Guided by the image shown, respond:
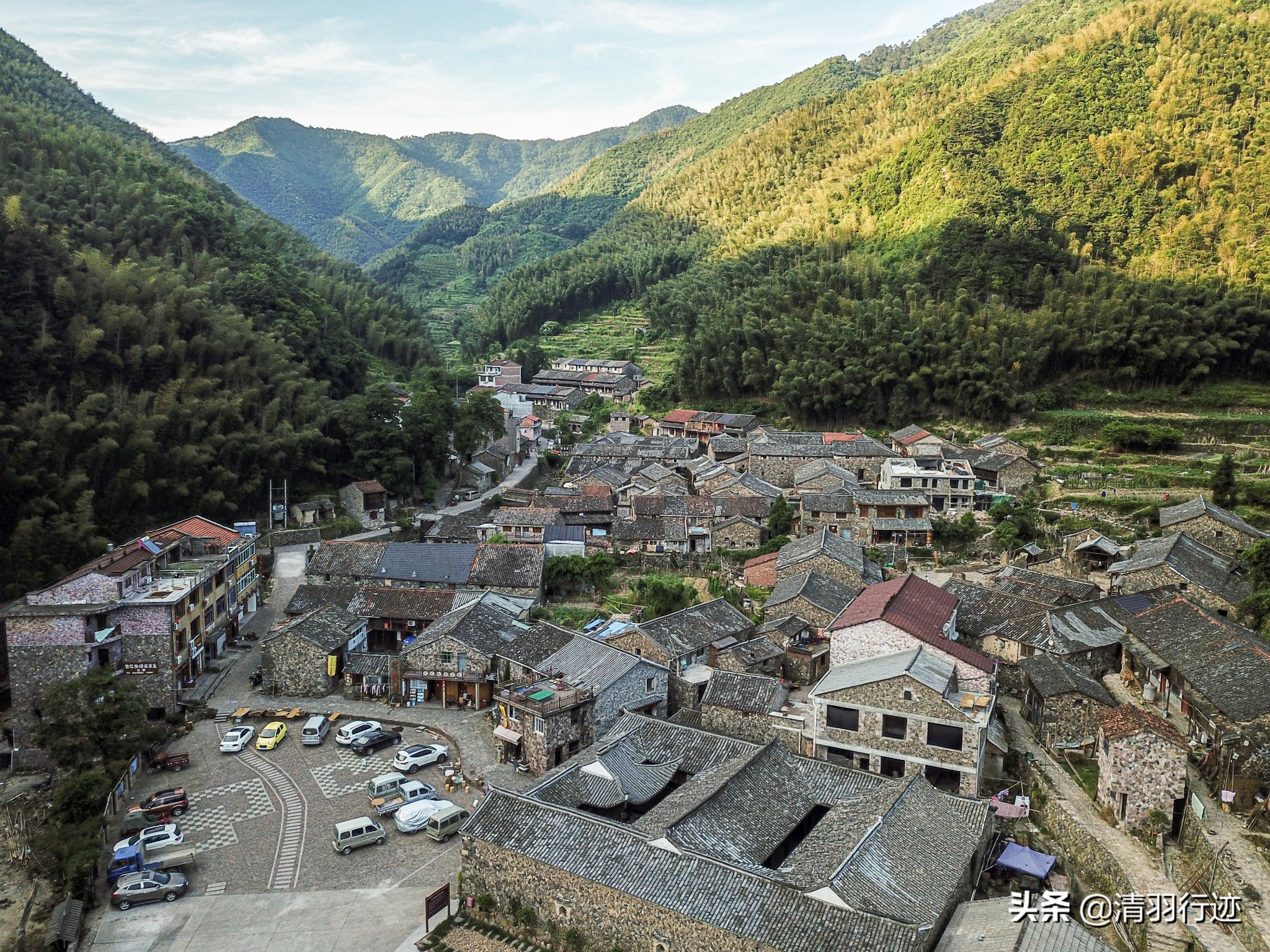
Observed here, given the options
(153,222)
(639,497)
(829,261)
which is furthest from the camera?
(829,261)

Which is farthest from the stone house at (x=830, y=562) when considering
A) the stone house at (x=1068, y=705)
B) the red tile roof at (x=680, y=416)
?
the red tile roof at (x=680, y=416)

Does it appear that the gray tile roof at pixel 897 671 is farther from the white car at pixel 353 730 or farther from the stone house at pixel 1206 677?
the white car at pixel 353 730

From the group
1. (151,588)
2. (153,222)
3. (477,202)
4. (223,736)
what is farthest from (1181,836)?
(477,202)

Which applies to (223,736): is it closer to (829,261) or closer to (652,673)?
(652,673)

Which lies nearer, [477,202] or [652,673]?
[652,673]

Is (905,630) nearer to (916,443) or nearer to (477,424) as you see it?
(916,443)

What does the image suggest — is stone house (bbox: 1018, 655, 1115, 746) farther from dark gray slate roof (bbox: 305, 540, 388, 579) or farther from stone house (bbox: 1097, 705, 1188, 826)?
dark gray slate roof (bbox: 305, 540, 388, 579)
